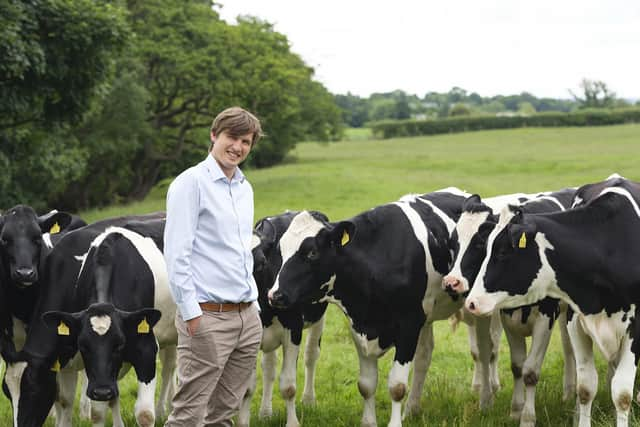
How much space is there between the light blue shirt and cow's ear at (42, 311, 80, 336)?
113 centimetres

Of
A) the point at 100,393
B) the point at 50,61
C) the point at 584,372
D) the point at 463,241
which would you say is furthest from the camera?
the point at 50,61

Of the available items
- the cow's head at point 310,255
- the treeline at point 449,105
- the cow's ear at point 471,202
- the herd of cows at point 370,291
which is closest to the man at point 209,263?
the herd of cows at point 370,291

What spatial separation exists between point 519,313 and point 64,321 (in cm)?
425

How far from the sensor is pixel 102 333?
589 cm

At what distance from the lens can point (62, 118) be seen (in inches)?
838

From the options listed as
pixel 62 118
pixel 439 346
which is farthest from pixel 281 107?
pixel 439 346

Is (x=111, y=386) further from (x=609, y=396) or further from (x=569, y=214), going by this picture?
(x=609, y=396)

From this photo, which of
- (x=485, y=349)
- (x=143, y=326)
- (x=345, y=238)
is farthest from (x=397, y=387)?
(x=143, y=326)

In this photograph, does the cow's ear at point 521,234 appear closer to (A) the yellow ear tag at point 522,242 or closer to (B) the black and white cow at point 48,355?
(A) the yellow ear tag at point 522,242

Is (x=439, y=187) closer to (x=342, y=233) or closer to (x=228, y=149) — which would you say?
(x=342, y=233)

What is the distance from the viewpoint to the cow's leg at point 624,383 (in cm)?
656

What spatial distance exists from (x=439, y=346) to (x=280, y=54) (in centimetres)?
2998

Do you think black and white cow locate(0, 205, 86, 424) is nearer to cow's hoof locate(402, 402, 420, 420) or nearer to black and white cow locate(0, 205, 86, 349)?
black and white cow locate(0, 205, 86, 349)

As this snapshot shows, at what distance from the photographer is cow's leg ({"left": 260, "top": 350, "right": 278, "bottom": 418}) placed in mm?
8500
